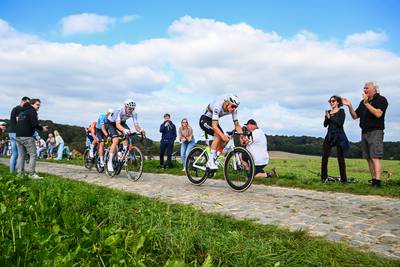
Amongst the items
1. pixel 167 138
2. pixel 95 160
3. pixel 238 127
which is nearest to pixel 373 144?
pixel 238 127

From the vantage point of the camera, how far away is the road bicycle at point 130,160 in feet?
37.5

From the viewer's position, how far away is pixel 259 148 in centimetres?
1195

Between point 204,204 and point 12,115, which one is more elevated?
point 12,115

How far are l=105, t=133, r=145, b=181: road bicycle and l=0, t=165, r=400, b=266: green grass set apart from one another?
6.37m

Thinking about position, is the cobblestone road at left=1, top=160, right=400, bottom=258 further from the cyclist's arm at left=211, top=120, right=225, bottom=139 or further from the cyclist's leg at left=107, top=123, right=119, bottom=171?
the cyclist's leg at left=107, top=123, right=119, bottom=171

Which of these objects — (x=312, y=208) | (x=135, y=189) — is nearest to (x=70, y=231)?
(x=312, y=208)

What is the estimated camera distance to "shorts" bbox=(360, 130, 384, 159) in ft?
30.7

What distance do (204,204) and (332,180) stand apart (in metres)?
5.28

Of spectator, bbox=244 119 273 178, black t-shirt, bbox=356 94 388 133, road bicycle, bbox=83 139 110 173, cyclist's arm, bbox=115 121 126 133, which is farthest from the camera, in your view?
road bicycle, bbox=83 139 110 173

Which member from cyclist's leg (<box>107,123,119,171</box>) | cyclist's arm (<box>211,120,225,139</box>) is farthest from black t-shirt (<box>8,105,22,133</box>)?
cyclist's arm (<box>211,120,225,139</box>)

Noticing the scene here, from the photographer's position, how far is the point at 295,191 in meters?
9.12

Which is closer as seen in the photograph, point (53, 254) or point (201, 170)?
point (53, 254)

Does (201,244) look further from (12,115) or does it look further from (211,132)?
(12,115)

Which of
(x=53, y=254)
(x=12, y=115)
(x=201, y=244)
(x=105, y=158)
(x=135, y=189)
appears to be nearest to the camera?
(x=53, y=254)
